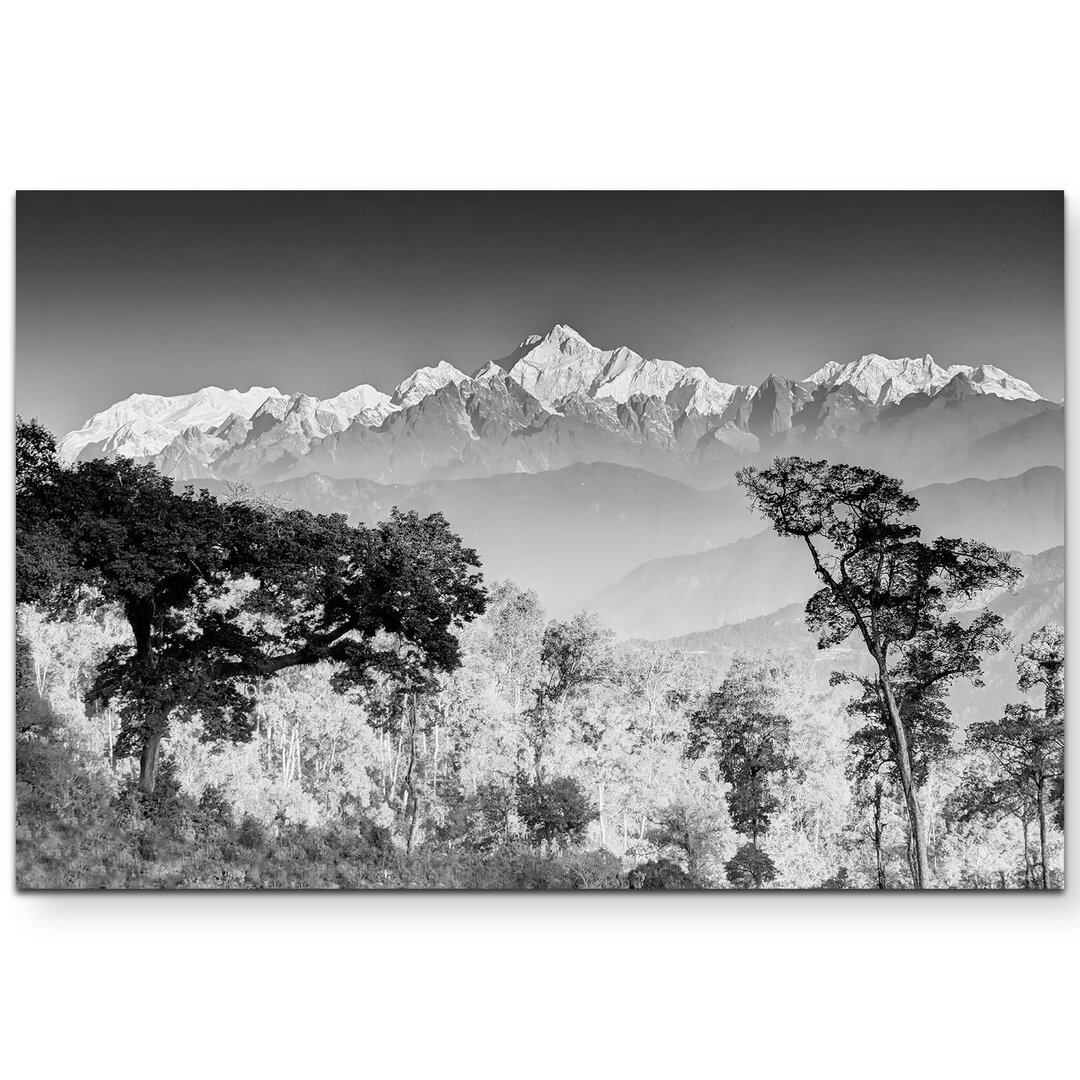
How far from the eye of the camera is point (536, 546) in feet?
13.3

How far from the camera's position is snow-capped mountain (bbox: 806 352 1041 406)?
3.70 metres

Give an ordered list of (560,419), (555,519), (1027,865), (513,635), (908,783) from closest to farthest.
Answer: (1027,865) → (908,783) → (513,635) → (555,519) → (560,419)

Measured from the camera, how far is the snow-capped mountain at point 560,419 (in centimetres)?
378

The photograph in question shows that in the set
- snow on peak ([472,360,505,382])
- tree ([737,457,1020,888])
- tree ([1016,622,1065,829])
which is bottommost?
tree ([1016,622,1065,829])

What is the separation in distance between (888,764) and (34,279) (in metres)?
4.86

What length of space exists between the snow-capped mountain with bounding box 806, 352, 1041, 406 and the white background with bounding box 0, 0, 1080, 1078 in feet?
2.74

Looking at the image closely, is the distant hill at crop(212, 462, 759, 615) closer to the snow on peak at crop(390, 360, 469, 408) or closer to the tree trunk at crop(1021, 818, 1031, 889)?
the snow on peak at crop(390, 360, 469, 408)

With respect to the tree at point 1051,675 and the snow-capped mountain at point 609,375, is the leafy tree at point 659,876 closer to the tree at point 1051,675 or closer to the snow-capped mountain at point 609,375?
the tree at point 1051,675

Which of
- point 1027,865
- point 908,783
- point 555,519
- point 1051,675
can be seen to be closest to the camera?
point 1027,865

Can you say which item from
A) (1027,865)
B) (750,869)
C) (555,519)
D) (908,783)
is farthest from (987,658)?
(555,519)

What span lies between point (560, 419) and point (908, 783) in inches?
102

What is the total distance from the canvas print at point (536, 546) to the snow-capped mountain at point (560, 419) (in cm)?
2

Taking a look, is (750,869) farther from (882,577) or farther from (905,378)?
(905,378)

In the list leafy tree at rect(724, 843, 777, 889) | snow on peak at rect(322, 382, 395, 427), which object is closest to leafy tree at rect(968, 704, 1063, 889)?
leafy tree at rect(724, 843, 777, 889)
